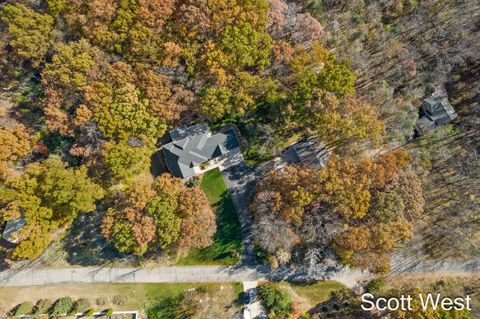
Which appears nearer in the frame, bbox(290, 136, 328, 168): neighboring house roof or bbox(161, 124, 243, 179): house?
bbox(161, 124, 243, 179): house

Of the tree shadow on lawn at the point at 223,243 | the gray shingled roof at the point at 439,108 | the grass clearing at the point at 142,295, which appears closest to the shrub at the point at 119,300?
the grass clearing at the point at 142,295

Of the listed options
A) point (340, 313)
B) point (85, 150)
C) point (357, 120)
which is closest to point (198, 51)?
point (85, 150)

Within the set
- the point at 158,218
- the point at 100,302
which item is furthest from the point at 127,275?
the point at 158,218

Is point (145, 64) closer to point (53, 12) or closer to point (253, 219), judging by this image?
point (53, 12)

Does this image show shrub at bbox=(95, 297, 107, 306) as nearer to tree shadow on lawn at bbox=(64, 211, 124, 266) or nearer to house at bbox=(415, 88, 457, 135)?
tree shadow on lawn at bbox=(64, 211, 124, 266)

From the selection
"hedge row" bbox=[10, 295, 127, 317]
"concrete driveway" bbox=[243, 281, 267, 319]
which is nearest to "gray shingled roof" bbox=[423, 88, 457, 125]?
"concrete driveway" bbox=[243, 281, 267, 319]

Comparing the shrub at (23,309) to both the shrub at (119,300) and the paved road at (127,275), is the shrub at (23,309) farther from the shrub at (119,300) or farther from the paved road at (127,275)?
the shrub at (119,300)

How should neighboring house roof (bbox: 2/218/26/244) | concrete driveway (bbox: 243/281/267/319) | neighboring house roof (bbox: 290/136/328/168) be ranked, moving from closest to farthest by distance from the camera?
1. neighboring house roof (bbox: 2/218/26/244)
2. concrete driveway (bbox: 243/281/267/319)
3. neighboring house roof (bbox: 290/136/328/168)
